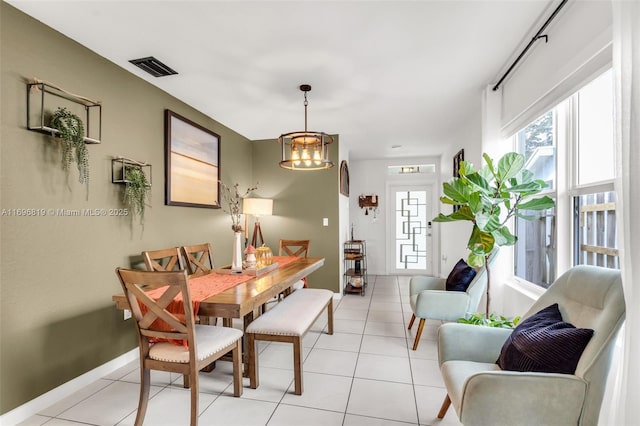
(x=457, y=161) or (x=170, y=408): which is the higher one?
(x=457, y=161)

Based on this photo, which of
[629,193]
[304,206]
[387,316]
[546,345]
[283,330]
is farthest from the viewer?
[304,206]

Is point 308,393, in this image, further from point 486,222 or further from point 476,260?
point 486,222

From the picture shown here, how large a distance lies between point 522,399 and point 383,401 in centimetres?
102

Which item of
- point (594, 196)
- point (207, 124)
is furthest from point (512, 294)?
point (207, 124)

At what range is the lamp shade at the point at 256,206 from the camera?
4402 mm

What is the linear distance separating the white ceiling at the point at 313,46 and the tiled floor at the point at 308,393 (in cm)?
245

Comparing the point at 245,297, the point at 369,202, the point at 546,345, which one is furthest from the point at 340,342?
the point at 369,202

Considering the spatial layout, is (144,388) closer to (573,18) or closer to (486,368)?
(486,368)

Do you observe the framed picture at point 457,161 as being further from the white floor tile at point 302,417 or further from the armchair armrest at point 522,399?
the white floor tile at point 302,417

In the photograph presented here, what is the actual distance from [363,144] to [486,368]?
4.14 metres

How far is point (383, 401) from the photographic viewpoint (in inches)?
81.5

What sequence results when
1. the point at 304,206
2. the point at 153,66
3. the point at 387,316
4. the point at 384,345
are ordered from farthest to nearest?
1. the point at 304,206
2. the point at 387,316
3. the point at 384,345
4. the point at 153,66

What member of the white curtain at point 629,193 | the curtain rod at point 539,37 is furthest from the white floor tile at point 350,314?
the curtain rod at point 539,37

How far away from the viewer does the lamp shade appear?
440cm
